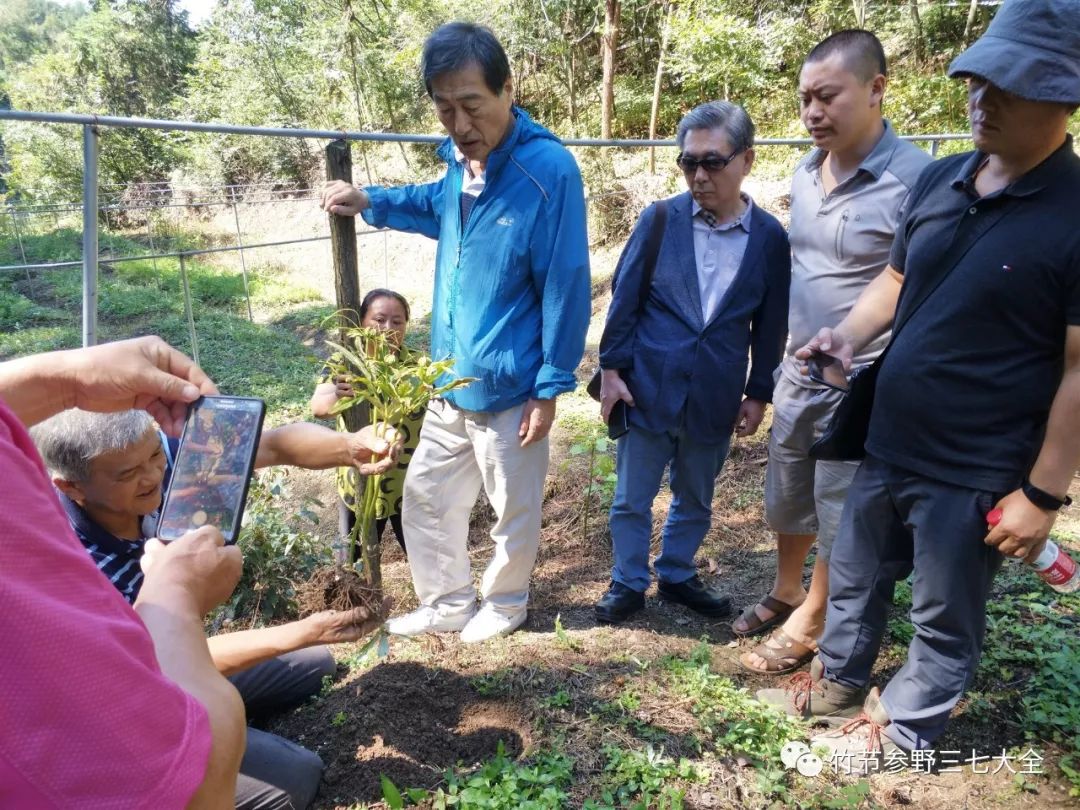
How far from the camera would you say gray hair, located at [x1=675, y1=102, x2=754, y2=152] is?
8.53ft

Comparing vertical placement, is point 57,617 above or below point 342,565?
above

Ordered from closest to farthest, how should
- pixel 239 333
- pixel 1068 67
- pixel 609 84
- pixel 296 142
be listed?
1. pixel 1068 67
2. pixel 239 333
3. pixel 609 84
4. pixel 296 142

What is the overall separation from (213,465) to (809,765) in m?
1.89

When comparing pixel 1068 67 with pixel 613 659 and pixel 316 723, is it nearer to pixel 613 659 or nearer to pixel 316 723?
pixel 613 659

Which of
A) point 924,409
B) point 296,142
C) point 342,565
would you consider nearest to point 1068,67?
point 924,409

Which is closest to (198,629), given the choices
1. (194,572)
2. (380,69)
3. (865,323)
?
(194,572)

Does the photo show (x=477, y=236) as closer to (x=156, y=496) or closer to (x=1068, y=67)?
(x=156, y=496)

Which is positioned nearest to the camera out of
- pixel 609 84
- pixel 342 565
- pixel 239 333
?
pixel 342 565

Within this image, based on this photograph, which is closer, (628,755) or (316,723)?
(628,755)

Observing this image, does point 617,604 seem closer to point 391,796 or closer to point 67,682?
point 391,796

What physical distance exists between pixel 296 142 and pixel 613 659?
882 inches

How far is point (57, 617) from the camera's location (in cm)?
66

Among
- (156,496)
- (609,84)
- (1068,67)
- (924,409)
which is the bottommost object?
(156,496)

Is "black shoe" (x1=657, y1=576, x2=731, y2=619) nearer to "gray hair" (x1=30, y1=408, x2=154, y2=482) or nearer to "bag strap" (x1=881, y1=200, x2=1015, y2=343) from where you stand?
"bag strap" (x1=881, y1=200, x2=1015, y2=343)
